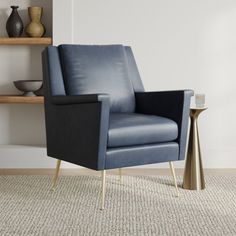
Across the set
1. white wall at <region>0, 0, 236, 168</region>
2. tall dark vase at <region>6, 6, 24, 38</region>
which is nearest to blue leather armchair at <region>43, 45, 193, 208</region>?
white wall at <region>0, 0, 236, 168</region>

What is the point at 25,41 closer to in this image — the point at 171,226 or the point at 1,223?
the point at 1,223

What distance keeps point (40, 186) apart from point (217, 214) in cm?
126

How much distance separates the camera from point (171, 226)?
114 inches

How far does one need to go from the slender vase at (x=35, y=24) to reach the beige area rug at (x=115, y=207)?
1.08m

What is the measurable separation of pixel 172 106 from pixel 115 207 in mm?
765

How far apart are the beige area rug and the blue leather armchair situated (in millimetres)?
251

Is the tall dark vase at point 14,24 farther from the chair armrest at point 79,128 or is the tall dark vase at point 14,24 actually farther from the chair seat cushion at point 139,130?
the chair seat cushion at point 139,130

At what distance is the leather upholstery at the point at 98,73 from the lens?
142 inches

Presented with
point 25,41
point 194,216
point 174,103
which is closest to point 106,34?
point 25,41

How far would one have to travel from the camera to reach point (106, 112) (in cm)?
313

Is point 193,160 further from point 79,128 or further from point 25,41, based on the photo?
point 25,41

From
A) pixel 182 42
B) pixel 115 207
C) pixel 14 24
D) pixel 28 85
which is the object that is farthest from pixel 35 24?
pixel 115 207

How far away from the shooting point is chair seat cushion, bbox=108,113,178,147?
3.21m

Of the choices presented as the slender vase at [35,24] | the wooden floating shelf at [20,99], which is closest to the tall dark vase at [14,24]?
the slender vase at [35,24]
